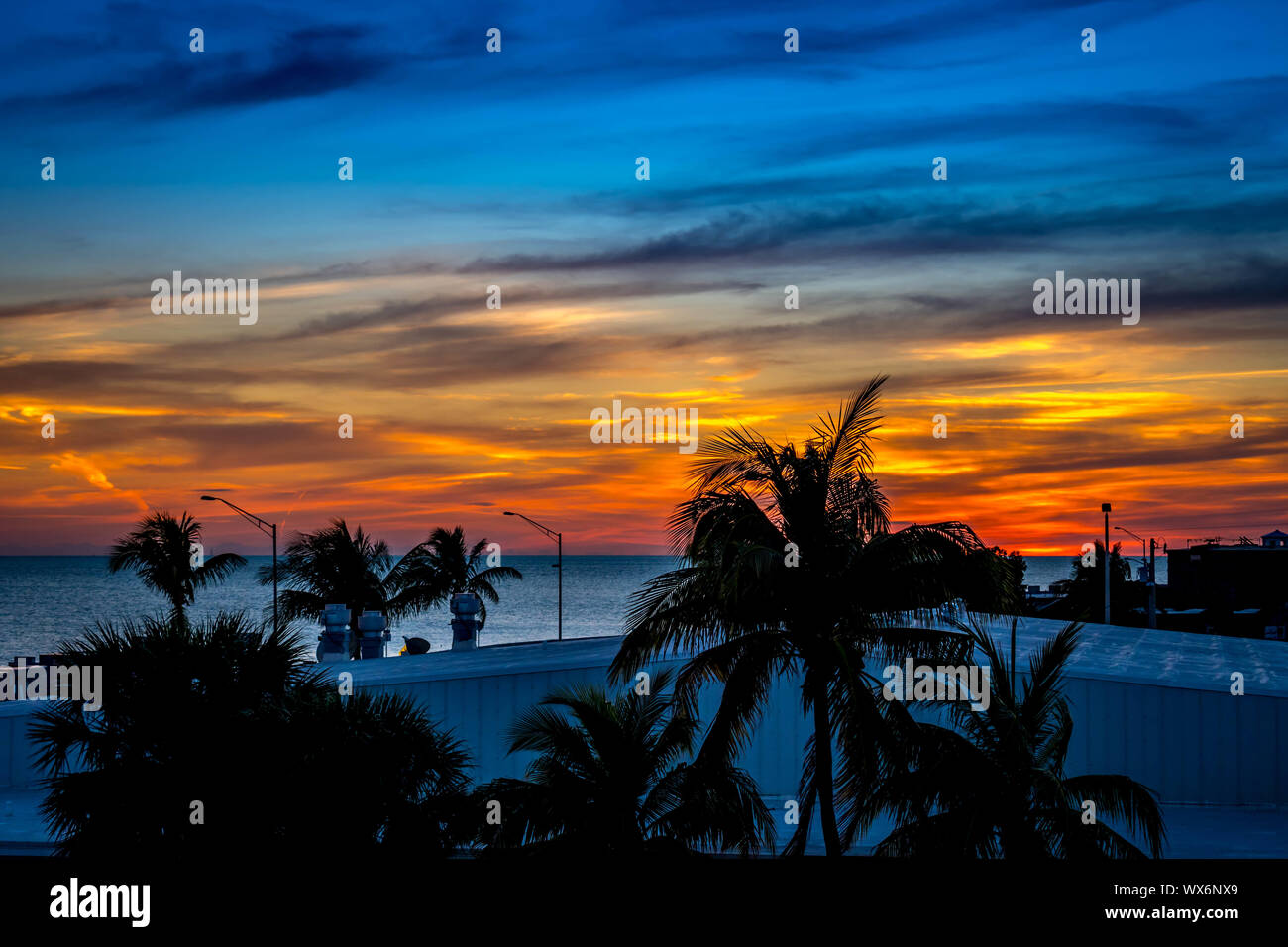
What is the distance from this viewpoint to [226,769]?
17359 mm

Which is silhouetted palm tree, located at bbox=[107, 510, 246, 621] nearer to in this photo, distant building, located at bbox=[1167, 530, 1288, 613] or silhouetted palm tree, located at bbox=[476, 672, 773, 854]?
silhouetted palm tree, located at bbox=[476, 672, 773, 854]

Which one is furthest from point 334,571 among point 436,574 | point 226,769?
point 226,769

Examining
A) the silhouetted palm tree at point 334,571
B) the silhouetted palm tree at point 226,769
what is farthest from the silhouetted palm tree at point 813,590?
the silhouetted palm tree at point 334,571

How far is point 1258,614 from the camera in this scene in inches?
3440

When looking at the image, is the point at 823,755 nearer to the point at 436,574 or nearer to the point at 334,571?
the point at 334,571

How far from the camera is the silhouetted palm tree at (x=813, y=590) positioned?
762 inches

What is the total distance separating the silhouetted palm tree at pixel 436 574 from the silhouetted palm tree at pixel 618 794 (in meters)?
45.8

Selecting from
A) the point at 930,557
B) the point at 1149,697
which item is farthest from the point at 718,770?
the point at 1149,697

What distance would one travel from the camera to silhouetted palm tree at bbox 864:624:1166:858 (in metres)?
17.2

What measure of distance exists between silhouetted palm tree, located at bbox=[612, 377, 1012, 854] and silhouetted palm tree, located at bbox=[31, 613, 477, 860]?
417 centimetres

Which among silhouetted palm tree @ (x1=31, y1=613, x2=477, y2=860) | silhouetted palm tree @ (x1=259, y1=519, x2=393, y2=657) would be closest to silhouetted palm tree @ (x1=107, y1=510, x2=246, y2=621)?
silhouetted palm tree @ (x1=259, y1=519, x2=393, y2=657)

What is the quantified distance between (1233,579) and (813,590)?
104736 millimetres
